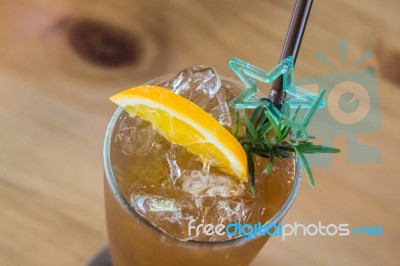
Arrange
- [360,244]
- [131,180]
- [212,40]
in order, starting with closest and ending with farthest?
[131,180] < [360,244] < [212,40]

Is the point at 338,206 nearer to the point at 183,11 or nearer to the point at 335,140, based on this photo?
the point at 335,140

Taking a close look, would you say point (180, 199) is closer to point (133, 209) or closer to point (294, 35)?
point (133, 209)

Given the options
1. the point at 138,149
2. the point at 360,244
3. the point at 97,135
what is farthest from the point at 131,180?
the point at 360,244

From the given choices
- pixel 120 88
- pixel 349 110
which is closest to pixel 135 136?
pixel 120 88

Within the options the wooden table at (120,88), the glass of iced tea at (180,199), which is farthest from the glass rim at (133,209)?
the wooden table at (120,88)

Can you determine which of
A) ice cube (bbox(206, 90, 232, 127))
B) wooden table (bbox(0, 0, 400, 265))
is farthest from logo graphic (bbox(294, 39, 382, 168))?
ice cube (bbox(206, 90, 232, 127))
